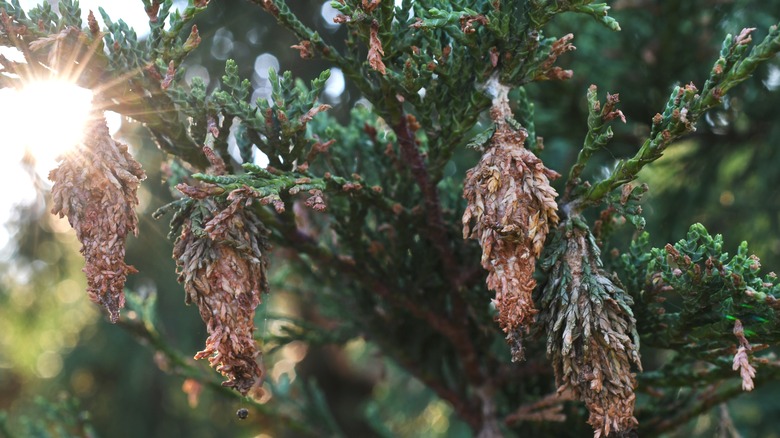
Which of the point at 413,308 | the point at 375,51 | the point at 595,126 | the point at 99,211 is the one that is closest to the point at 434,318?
the point at 413,308

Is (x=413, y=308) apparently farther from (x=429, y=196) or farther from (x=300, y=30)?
(x=300, y=30)

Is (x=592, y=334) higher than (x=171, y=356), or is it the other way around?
(x=592, y=334)

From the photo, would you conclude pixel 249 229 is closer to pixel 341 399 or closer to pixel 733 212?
pixel 733 212

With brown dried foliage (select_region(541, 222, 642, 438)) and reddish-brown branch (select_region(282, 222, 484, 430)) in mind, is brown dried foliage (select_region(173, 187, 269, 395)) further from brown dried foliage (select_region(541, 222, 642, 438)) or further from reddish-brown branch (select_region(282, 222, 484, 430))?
brown dried foliage (select_region(541, 222, 642, 438))

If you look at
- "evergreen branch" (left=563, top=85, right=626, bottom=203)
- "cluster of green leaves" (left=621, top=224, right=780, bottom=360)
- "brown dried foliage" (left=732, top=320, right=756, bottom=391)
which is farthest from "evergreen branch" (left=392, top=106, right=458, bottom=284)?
"brown dried foliage" (left=732, top=320, right=756, bottom=391)

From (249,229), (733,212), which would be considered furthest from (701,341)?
(733,212)

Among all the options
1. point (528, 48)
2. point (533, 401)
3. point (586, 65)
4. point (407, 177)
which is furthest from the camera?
Result: point (586, 65)
